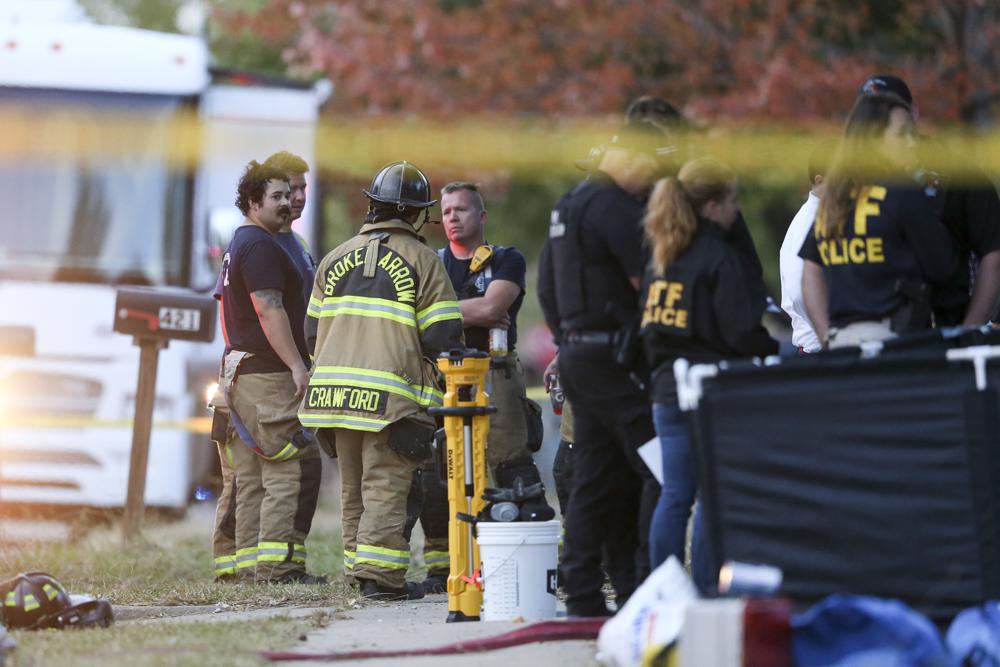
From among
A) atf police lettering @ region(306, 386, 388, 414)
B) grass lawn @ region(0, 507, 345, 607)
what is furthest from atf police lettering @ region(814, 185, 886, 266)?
grass lawn @ region(0, 507, 345, 607)

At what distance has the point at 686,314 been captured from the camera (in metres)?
6.43

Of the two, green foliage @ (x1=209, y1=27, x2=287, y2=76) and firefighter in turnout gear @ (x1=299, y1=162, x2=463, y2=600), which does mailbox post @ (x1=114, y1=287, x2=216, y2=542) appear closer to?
firefighter in turnout gear @ (x1=299, y1=162, x2=463, y2=600)

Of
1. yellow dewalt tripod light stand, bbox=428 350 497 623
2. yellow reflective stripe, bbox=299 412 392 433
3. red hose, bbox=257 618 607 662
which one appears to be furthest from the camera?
yellow reflective stripe, bbox=299 412 392 433

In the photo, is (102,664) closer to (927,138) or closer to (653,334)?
(653,334)

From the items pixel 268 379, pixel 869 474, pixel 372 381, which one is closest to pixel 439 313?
pixel 372 381

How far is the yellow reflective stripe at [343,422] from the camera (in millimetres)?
8297

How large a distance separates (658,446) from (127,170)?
760cm

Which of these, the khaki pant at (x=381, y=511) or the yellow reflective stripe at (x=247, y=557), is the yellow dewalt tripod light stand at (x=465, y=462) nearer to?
the khaki pant at (x=381, y=511)

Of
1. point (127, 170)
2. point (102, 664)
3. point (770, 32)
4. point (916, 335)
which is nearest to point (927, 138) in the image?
point (916, 335)

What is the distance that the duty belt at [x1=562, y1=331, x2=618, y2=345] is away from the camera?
272 inches

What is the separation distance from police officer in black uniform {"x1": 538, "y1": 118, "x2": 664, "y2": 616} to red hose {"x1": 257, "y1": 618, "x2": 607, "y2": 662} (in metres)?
0.41

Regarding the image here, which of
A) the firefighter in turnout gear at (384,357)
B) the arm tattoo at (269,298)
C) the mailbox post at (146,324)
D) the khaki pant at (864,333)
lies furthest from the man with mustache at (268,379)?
the khaki pant at (864,333)

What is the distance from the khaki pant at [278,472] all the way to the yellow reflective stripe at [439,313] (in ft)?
3.81

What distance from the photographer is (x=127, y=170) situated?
13.2 m
